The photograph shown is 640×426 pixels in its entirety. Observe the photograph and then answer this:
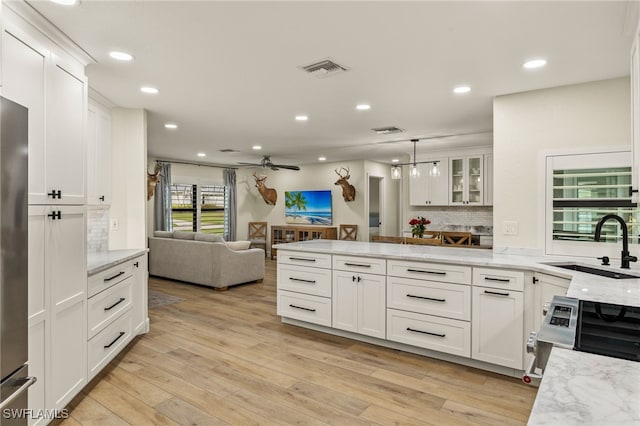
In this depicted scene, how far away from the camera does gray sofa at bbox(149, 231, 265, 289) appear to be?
5.89m

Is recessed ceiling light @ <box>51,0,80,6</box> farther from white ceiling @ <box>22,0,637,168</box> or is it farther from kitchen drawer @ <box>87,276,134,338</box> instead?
A: kitchen drawer @ <box>87,276,134,338</box>

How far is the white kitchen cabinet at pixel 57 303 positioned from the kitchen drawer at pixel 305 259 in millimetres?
1996

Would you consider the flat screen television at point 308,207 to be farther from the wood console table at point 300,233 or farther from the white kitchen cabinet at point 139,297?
→ the white kitchen cabinet at point 139,297

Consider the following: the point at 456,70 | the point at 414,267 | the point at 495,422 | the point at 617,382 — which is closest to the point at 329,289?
the point at 414,267

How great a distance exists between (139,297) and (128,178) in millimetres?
1256

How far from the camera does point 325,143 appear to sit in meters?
6.43

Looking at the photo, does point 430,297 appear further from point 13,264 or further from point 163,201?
point 163,201

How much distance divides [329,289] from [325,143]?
331 cm

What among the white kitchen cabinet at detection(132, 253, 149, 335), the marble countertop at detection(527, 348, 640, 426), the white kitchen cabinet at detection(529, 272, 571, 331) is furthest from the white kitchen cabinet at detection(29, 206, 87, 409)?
the white kitchen cabinet at detection(529, 272, 571, 331)

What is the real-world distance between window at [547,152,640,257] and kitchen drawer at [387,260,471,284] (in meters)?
0.96

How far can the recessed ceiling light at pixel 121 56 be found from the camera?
8.56ft

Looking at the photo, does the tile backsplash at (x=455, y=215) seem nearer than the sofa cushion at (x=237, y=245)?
No

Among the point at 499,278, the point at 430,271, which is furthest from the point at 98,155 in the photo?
the point at 499,278

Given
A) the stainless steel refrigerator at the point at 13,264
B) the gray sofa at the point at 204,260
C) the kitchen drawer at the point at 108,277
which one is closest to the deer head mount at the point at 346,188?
the gray sofa at the point at 204,260
